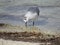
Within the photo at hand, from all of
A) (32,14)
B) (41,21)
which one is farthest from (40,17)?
(32,14)

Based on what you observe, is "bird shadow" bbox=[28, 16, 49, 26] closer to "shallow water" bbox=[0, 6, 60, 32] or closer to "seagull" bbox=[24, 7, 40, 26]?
"shallow water" bbox=[0, 6, 60, 32]

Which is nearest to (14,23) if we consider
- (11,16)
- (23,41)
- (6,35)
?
(11,16)

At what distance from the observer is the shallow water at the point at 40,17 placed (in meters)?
3.54

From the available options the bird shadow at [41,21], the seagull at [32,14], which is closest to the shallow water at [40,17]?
the bird shadow at [41,21]

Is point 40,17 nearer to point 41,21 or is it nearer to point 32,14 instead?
point 41,21

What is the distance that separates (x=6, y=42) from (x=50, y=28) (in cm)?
89

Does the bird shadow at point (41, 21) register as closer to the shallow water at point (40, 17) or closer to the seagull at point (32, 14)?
the shallow water at point (40, 17)

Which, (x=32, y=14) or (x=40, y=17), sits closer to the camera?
(x=32, y=14)

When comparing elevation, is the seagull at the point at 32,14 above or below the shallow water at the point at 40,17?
above

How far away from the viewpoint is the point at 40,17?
382cm

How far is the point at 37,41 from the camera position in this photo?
2.88 m

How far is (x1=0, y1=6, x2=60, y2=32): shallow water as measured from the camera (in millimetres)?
3543

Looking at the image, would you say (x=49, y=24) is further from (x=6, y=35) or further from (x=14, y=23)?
(x=6, y=35)

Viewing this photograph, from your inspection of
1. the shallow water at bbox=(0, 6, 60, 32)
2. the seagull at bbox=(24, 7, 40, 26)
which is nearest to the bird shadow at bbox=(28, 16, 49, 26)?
the shallow water at bbox=(0, 6, 60, 32)
